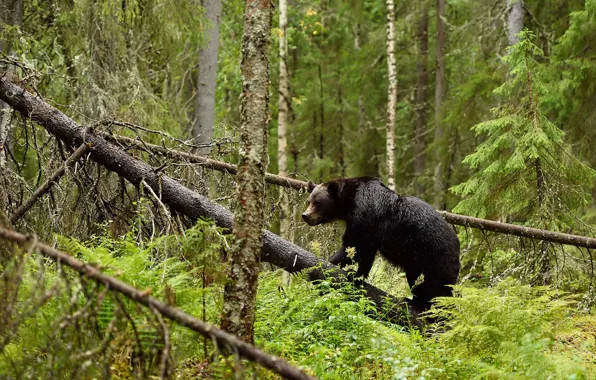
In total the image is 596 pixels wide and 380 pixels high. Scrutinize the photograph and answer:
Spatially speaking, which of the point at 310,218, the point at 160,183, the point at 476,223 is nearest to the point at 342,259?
the point at 310,218

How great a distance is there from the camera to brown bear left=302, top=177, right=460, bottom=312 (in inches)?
301

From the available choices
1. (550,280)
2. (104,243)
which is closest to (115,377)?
(104,243)

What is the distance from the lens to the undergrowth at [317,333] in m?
4.25

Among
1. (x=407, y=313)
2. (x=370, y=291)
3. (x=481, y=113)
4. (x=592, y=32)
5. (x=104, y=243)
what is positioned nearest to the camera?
(x=104, y=243)

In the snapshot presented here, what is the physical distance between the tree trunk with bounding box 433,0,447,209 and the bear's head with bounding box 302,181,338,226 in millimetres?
11517

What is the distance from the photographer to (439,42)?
23.3m

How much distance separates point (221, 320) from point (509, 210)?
21.7 ft

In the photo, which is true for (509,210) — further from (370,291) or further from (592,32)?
(592,32)

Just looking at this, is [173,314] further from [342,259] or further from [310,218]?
[310,218]

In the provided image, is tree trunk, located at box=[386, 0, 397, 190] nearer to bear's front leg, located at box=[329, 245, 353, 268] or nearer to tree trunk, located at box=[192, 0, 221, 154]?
tree trunk, located at box=[192, 0, 221, 154]

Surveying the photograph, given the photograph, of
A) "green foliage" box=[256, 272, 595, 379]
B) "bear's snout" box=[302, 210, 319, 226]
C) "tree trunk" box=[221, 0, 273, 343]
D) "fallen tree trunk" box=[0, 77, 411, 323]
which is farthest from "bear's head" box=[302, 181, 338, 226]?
"tree trunk" box=[221, 0, 273, 343]

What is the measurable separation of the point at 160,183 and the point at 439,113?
1523 centimetres

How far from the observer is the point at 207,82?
14547 mm

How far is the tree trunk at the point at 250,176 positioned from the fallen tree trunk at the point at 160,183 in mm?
2168
